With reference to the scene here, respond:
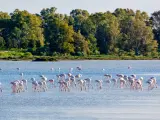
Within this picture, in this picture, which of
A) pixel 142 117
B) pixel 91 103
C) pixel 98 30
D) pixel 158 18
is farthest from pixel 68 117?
pixel 158 18

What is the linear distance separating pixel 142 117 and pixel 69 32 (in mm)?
65236

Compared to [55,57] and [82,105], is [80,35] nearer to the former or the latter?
[55,57]

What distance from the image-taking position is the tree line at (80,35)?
3398 inches

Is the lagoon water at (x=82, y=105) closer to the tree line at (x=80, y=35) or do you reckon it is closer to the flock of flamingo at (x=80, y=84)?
the flock of flamingo at (x=80, y=84)

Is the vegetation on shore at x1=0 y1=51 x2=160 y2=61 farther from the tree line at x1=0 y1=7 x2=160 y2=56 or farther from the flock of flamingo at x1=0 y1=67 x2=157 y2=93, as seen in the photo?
the flock of flamingo at x1=0 y1=67 x2=157 y2=93

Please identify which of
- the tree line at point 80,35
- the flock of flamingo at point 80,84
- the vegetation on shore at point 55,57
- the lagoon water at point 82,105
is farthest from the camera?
the tree line at point 80,35

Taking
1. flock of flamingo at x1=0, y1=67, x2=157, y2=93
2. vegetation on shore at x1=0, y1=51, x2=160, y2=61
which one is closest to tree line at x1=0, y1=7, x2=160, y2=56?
vegetation on shore at x1=0, y1=51, x2=160, y2=61

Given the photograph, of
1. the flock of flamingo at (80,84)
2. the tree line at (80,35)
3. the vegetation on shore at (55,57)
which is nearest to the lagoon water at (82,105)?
the flock of flamingo at (80,84)

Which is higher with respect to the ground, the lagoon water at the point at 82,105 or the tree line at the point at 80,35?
the tree line at the point at 80,35

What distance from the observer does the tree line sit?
86.3 m

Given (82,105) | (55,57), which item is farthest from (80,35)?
(82,105)

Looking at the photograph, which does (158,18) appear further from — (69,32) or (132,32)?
(69,32)

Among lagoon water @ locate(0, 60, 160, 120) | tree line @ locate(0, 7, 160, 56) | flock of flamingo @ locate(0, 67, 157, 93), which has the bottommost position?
lagoon water @ locate(0, 60, 160, 120)

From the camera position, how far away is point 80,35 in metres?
87.4
